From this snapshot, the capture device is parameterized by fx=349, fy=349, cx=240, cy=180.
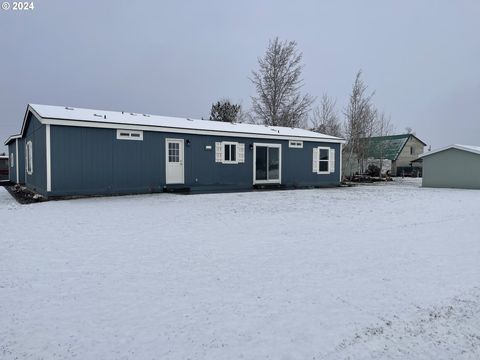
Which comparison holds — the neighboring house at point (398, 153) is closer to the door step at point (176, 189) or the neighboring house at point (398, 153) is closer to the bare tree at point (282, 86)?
the bare tree at point (282, 86)

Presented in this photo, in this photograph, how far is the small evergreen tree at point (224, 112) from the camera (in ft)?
112

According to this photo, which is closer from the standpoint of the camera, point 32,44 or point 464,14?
point 32,44

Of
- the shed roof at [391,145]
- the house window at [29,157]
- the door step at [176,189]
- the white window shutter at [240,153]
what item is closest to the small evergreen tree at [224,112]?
the shed roof at [391,145]

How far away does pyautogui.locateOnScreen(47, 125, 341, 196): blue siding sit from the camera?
35.0 ft

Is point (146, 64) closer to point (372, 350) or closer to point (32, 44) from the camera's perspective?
point (32, 44)

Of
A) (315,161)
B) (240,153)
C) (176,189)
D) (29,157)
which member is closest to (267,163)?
(240,153)

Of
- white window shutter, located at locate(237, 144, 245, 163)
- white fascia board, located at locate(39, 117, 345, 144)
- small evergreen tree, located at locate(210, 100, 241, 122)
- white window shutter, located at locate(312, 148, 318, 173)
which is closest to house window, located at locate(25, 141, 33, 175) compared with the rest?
white fascia board, located at locate(39, 117, 345, 144)

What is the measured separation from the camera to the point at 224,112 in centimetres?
3428

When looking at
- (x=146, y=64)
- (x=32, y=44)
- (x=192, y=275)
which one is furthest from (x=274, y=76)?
(x=192, y=275)

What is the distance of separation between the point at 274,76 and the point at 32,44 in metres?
17.6

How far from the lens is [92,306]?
2838 mm

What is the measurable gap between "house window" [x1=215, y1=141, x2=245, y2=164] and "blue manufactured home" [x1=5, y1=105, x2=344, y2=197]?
0.13ft

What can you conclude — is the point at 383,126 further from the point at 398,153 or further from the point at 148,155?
the point at 148,155

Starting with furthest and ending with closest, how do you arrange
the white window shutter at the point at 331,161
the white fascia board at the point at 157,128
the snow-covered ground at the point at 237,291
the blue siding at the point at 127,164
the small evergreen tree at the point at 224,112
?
1. the small evergreen tree at the point at 224,112
2. the white window shutter at the point at 331,161
3. the blue siding at the point at 127,164
4. the white fascia board at the point at 157,128
5. the snow-covered ground at the point at 237,291
